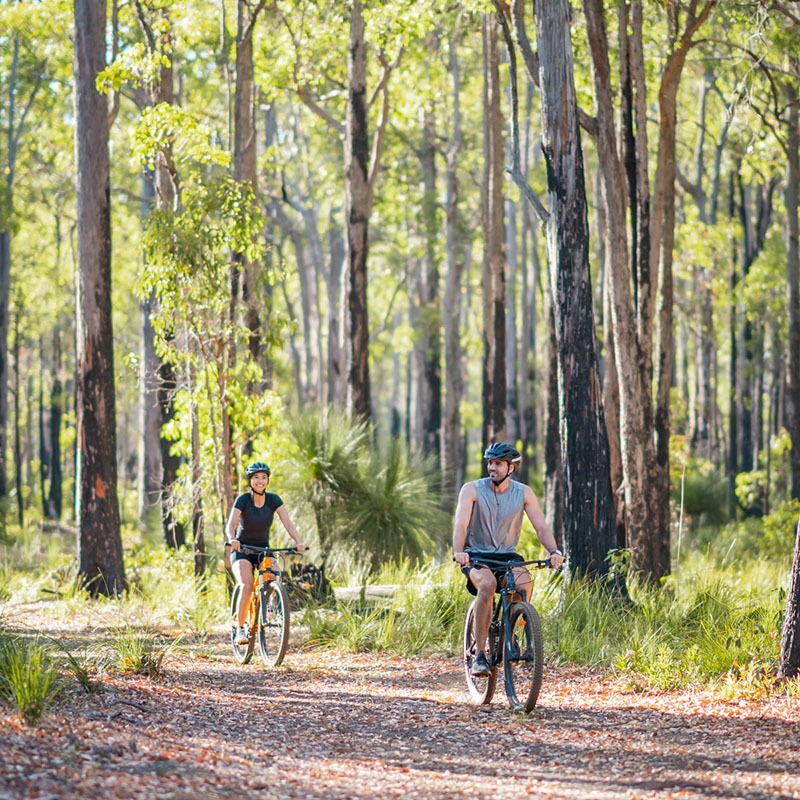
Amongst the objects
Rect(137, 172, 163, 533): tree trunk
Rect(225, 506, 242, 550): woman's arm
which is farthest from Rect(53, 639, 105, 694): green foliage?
Rect(137, 172, 163, 533): tree trunk

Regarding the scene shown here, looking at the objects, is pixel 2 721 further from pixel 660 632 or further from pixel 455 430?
pixel 455 430

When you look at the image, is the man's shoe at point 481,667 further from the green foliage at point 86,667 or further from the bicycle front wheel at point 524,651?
A: the green foliage at point 86,667

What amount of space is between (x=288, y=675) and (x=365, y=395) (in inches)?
338

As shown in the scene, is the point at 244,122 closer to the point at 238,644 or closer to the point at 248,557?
the point at 248,557

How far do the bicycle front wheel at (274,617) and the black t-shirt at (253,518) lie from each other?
0.44 metres

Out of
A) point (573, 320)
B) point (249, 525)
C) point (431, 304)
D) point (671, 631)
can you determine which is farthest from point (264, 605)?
point (431, 304)

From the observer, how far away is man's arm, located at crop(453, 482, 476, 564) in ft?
26.0

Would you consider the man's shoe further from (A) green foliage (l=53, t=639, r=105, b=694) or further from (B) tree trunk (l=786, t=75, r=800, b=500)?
(B) tree trunk (l=786, t=75, r=800, b=500)

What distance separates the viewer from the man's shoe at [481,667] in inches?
322

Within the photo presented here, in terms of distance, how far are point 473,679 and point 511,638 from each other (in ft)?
2.42

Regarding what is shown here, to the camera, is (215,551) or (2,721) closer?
(2,721)

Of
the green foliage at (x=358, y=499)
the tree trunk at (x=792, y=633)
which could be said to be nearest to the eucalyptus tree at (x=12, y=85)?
the green foliage at (x=358, y=499)

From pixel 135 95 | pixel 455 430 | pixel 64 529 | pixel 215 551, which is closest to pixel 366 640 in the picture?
pixel 215 551

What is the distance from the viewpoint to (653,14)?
63.2 feet
